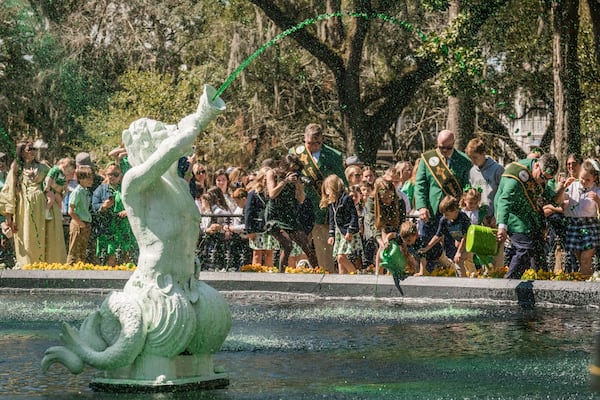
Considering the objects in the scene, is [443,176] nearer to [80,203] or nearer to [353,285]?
[353,285]

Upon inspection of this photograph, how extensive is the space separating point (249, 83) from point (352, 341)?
2627 cm

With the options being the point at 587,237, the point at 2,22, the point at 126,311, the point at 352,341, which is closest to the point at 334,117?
the point at 2,22

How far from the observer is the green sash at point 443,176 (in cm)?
1477

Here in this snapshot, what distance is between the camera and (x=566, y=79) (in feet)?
70.5

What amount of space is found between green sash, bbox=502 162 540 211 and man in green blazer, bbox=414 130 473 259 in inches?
41.8

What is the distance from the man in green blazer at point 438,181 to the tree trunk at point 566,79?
650 centimetres

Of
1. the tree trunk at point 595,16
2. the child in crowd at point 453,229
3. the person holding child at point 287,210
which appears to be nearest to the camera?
the child in crowd at point 453,229

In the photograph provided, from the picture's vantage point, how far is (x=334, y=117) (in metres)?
38.0

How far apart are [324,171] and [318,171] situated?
7 centimetres

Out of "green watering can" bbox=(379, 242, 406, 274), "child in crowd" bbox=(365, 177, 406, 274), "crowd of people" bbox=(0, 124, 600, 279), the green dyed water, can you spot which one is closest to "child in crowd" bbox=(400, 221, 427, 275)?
"crowd of people" bbox=(0, 124, 600, 279)

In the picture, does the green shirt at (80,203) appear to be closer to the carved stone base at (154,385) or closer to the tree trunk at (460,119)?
the tree trunk at (460,119)

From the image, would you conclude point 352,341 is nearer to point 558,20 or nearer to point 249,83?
point 558,20

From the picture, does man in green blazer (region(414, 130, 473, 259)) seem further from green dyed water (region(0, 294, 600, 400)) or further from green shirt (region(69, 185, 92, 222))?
green shirt (region(69, 185, 92, 222))

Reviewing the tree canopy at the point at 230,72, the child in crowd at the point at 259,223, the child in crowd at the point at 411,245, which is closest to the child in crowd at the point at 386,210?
the child in crowd at the point at 411,245
